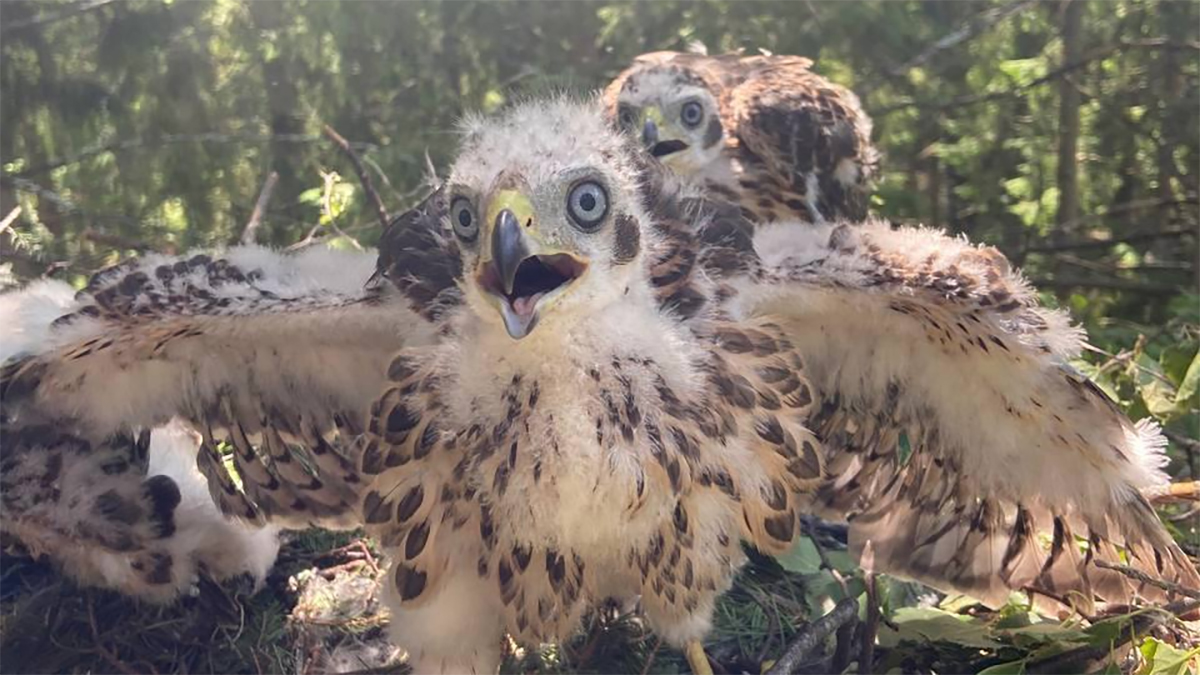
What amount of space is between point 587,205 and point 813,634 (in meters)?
1.11

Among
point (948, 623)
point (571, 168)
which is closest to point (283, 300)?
point (571, 168)

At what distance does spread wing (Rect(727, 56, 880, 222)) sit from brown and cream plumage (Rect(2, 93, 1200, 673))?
151 centimetres

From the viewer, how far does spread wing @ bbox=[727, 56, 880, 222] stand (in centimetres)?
394

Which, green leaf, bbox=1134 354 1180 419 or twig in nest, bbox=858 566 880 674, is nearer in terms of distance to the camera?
twig in nest, bbox=858 566 880 674

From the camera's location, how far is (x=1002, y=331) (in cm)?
199

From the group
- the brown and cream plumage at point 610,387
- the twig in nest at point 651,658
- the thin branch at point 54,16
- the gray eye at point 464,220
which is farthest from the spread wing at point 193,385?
the thin branch at point 54,16

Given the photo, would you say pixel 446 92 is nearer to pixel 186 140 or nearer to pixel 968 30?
pixel 186 140

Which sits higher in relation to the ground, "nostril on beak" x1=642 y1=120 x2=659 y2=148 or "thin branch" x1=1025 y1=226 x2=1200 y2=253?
"nostril on beak" x1=642 y1=120 x2=659 y2=148

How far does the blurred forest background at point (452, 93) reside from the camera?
4848mm

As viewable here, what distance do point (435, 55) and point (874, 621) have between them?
3.66 meters

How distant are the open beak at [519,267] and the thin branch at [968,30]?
4112 millimetres

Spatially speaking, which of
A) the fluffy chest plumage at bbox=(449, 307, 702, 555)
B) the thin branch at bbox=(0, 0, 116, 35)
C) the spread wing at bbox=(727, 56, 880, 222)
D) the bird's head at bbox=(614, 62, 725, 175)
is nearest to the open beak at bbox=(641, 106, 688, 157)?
the bird's head at bbox=(614, 62, 725, 175)

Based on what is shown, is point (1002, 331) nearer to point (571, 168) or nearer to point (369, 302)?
point (571, 168)

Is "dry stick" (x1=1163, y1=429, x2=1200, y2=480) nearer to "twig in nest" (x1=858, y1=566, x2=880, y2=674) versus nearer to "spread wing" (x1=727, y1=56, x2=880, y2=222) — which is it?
"twig in nest" (x1=858, y1=566, x2=880, y2=674)
